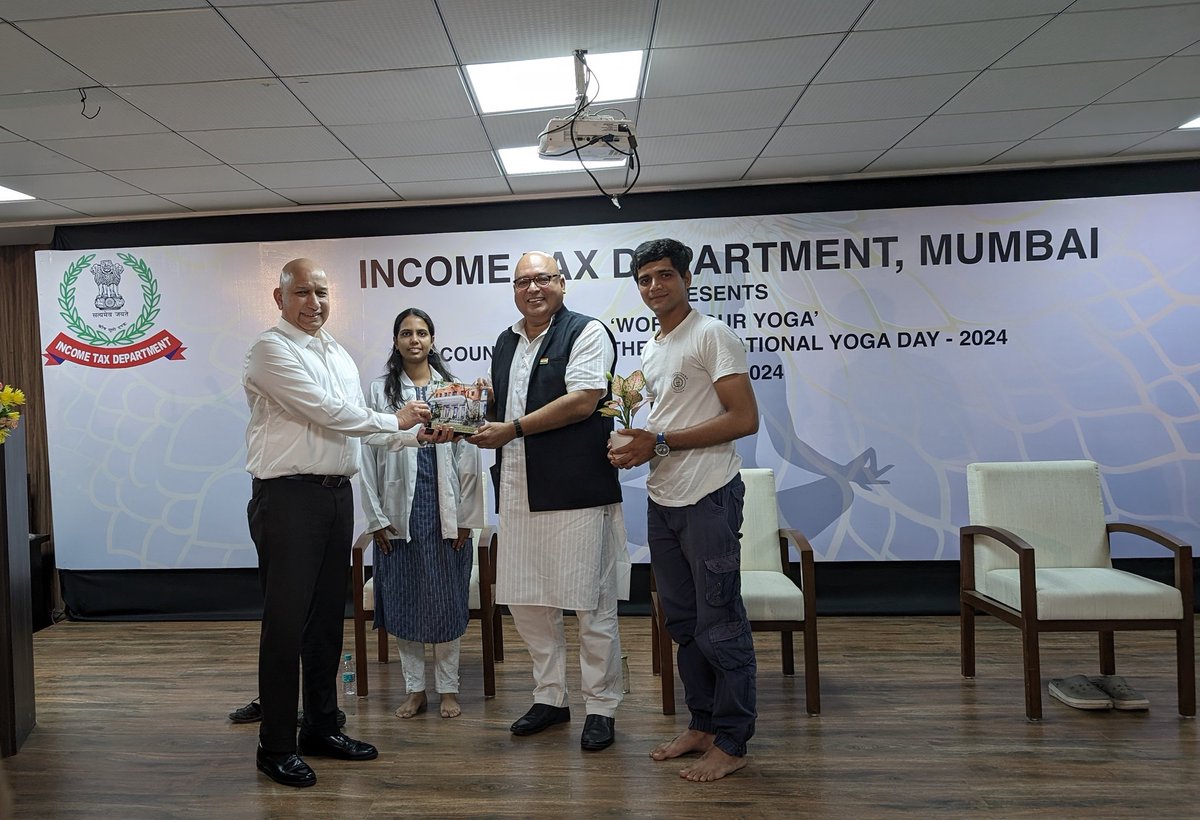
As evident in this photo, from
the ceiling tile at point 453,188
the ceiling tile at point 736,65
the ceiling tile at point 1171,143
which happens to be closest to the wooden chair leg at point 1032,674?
the ceiling tile at point 736,65

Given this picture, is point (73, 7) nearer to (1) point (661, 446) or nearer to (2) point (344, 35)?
(2) point (344, 35)

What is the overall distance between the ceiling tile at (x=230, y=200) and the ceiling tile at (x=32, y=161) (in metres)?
0.68

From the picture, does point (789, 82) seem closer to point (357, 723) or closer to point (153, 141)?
point (153, 141)

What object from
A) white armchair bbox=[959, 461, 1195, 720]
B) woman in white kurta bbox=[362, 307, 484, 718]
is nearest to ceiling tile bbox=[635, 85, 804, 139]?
woman in white kurta bbox=[362, 307, 484, 718]

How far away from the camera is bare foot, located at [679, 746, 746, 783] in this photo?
276cm

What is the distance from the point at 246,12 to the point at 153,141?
64.5 inches

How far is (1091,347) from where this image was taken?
196 inches

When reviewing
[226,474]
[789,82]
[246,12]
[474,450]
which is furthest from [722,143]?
[226,474]

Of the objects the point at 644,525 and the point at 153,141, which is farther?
the point at 644,525

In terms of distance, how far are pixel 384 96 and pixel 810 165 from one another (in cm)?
267

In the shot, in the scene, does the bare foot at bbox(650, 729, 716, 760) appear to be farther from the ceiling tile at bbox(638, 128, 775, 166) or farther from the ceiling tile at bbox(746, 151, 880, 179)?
the ceiling tile at bbox(746, 151, 880, 179)

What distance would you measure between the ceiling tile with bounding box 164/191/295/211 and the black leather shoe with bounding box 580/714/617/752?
390 centimetres

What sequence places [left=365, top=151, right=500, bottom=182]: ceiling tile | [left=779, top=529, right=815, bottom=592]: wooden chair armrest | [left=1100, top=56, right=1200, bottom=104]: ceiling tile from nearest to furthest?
[left=779, top=529, right=815, bottom=592]: wooden chair armrest, [left=1100, top=56, right=1200, bottom=104]: ceiling tile, [left=365, top=151, right=500, bottom=182]: ceiling tile

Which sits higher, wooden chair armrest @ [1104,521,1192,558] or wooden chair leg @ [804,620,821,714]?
wooden chair armrest @ [1104,521,1192,558]
